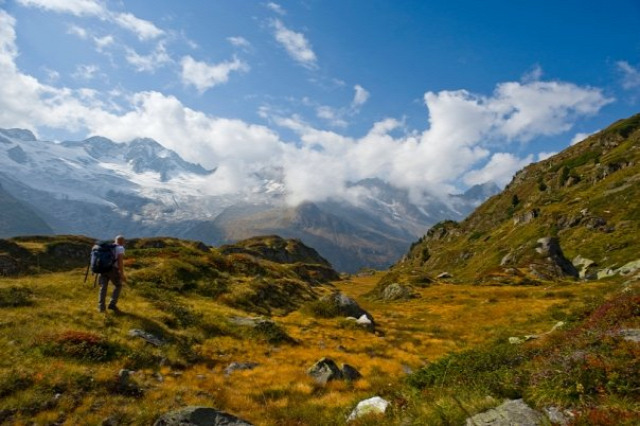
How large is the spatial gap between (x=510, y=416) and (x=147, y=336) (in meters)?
16.9

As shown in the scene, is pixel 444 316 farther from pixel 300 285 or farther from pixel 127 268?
pixel 127 268

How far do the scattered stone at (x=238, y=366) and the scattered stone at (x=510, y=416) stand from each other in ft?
41.4

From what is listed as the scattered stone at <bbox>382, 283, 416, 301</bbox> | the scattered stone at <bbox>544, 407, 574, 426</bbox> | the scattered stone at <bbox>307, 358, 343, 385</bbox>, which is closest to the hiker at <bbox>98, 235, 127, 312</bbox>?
the scattered stone at <bbox>307, 358, 343, 385</bbox>

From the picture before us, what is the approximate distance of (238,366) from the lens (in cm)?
1978

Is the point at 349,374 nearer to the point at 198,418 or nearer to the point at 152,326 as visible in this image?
the point at 198,418

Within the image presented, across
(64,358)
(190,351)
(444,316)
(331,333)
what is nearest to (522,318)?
(444,316)

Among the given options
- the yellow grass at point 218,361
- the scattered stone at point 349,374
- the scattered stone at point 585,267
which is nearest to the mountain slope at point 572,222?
the scattered stone at point 585,267

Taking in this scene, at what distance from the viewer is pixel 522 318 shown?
128 feet

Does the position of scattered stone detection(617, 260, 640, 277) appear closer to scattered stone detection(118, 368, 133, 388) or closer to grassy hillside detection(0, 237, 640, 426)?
grassy hillside detection(0, 237, 640, 426)

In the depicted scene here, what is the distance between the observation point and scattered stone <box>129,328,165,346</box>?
64.3 feet

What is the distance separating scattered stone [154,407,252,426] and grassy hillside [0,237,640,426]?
110cm

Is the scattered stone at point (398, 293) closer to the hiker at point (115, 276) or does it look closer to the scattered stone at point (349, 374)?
the scattered stone at point (349, 374)

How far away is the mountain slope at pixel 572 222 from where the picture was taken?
273 ft

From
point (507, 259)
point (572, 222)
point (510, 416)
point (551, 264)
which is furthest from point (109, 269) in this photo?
point (572, 222)
